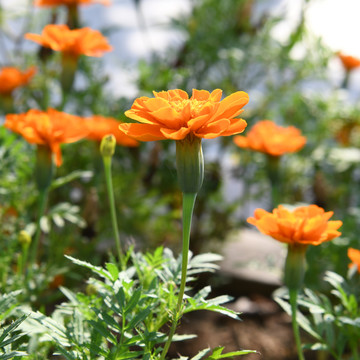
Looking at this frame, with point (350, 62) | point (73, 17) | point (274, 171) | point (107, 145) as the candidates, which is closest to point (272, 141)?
point (274, 171)

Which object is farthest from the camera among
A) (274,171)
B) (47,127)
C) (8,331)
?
(274,171)

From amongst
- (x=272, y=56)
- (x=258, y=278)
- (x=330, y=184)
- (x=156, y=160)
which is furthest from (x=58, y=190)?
(x=330, y=184)

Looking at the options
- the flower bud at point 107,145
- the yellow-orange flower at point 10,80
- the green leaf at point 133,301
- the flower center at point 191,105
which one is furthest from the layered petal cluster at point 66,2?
the green leaf at point 133,301

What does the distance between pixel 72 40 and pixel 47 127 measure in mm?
310

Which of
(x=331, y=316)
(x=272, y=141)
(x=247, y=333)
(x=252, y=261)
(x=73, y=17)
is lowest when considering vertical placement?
(x=247, y=333)

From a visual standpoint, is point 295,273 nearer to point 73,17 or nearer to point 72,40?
point 72,40

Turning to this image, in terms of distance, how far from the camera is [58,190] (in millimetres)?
1488

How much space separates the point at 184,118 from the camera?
456mm

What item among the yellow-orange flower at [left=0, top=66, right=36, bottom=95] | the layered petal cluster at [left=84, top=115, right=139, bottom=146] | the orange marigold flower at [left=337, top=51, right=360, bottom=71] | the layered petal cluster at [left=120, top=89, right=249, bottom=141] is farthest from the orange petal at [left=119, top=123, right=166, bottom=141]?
the orange marigold flower at [left=337, top=51, right=360, bottom=71]

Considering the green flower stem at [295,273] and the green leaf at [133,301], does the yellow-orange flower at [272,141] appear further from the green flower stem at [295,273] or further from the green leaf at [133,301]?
the green leaf at [133,301]

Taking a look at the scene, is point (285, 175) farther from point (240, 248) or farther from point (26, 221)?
point (26, 221)

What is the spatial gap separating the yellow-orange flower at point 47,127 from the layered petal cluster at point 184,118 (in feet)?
1.01

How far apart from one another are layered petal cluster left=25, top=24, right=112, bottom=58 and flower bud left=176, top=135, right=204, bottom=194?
1.90 feet

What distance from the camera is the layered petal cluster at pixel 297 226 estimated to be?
0.58 meters
